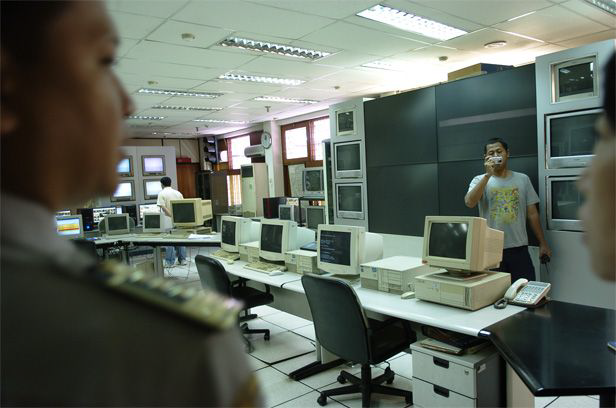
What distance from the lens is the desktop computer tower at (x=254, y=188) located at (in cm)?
966

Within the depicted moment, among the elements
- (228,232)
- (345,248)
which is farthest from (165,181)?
(345,248)

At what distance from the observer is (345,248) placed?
10.2 ft

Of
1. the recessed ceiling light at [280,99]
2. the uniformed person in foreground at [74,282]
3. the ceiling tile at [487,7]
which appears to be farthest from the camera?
the recessed ceiling light at [280,99]

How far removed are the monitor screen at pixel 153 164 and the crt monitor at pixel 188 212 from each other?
10.1 feet

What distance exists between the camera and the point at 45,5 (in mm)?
396

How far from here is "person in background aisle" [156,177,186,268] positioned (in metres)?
6.87

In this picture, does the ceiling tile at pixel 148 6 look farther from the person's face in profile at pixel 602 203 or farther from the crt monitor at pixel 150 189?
the crt monitor at pixel 150 189

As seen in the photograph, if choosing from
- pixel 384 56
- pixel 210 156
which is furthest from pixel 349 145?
pixel 210 156

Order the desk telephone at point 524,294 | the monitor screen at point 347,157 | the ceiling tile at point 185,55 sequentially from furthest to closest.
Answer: the monitor screen at point 347,157
the ceiling tile at point 185,55
the desk telephone at point 524,294

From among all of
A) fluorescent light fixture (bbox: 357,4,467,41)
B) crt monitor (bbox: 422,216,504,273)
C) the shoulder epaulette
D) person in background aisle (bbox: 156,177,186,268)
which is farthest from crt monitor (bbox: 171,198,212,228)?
the shoulder epaulette

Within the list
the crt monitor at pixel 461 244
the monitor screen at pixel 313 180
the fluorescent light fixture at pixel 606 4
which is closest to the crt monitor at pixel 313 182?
the monitor screen at pixel 313 180

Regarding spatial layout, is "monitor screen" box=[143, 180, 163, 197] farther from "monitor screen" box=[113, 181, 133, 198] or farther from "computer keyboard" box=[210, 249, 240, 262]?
"computer keyboard" box=[210, 249, 240, 262]

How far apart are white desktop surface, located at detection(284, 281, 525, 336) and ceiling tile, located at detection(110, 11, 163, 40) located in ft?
9.49

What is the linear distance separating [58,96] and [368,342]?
7.34 feet
